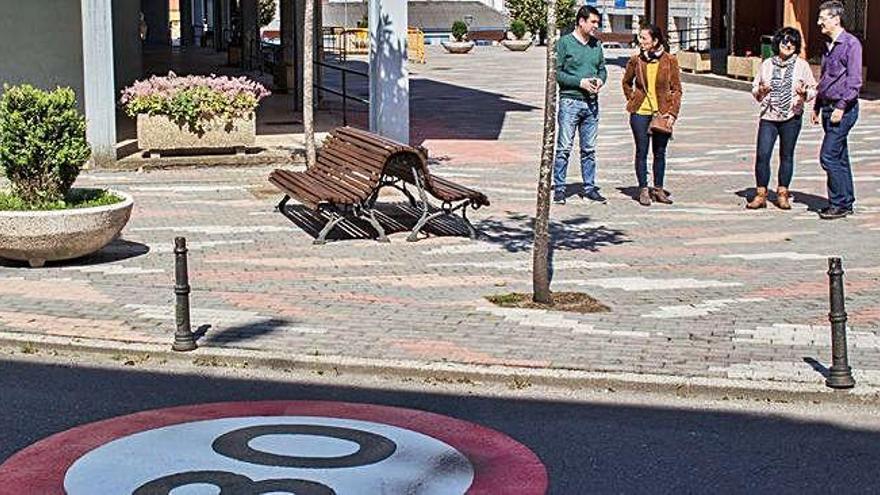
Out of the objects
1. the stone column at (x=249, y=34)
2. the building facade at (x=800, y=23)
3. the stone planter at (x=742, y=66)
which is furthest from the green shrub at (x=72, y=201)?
the stone planter at (x=742, y=66)

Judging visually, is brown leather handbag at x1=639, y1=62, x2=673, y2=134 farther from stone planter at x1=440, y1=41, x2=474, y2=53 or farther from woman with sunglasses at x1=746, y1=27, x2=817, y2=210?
stone planter at x1=440, y1=41, x2=474, y2=53

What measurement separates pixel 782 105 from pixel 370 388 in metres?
7.44

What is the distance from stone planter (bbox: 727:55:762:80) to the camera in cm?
3397

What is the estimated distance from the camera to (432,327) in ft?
30.3

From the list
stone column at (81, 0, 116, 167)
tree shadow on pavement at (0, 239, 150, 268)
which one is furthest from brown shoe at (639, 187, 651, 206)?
stone column at (81, 0, 116, 167)

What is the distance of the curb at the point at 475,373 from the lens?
307 inches

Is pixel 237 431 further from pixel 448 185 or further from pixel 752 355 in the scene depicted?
pixel 448 185

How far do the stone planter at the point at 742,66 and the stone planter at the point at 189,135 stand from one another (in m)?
19.0

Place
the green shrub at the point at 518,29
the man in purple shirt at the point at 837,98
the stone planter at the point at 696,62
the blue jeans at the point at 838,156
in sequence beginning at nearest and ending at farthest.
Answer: the man in purple shirt at the point at 837,98, the blue jeans at the point at 838,156, the stone planter at the point at 696,62, the green shrub at the point at 518,29

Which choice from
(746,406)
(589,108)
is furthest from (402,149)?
(746,406)

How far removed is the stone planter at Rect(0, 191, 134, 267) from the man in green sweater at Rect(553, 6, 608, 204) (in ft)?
17.1

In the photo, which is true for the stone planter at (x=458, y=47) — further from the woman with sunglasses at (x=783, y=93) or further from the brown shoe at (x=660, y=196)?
the woman with sunglasses at (x=783, y=93)

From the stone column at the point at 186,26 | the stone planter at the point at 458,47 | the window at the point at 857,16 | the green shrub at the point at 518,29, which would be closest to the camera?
the window at the point at 857,16

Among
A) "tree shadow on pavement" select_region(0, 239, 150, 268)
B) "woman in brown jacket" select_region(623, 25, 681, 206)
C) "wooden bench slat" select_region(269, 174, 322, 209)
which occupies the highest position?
"woman in brown jacket" select_region(623, 25, 681, 206)
